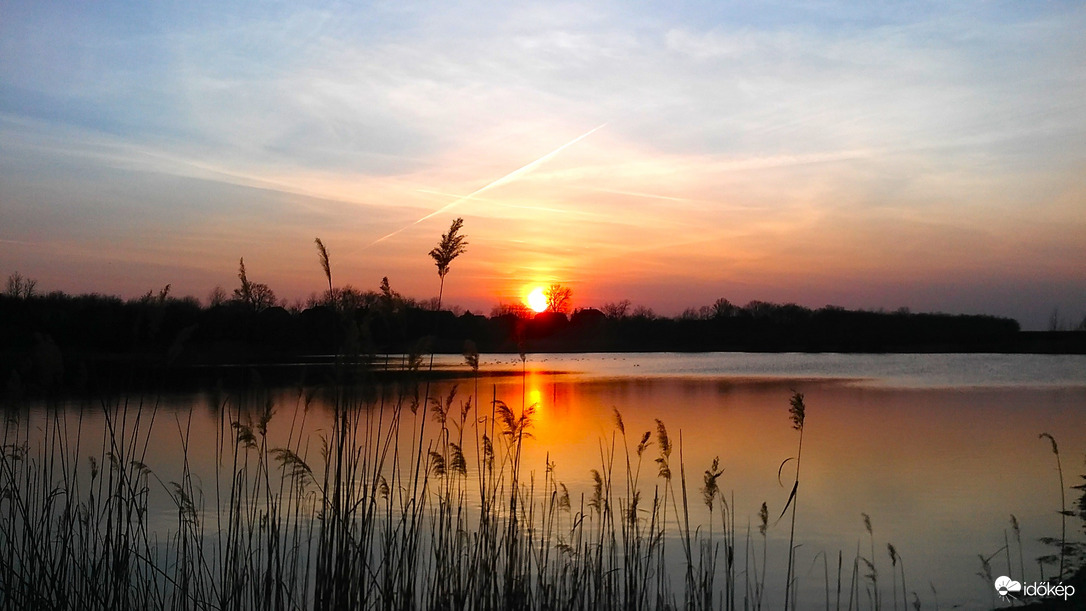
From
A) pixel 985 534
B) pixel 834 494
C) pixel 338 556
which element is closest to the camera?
pixel 338 556

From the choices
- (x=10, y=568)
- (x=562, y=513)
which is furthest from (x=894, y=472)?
(x=10, y=568)

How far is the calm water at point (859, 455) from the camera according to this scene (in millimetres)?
7766

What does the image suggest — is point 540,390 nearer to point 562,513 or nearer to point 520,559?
point 562,513

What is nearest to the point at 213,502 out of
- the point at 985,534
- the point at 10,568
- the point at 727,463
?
the point at 10,568

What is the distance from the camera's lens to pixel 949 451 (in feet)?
43.7

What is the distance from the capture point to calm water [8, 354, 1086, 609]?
25.5 feet

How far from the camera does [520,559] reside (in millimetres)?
4801

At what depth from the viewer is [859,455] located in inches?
517

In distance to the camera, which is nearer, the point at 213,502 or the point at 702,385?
the point at 213,502

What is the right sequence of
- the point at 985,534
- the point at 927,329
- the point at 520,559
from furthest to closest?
1. the point at 927,329
2. the point at 985,534
3. the point at 520,559

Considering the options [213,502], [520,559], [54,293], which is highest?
[54,293]

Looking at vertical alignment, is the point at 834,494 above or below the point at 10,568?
below

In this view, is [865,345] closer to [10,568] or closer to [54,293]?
[54,293]

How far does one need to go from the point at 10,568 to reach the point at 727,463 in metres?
9.73
